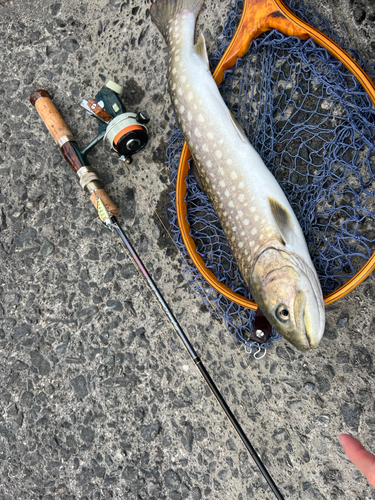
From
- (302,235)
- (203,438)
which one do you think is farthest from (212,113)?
(203,438)

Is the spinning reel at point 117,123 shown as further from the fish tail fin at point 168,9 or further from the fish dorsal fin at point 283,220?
the fish dorsal fin at point 283,220

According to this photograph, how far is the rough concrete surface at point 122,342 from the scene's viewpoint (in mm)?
2191

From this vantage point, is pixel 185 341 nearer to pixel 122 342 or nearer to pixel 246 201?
pixel 122 342

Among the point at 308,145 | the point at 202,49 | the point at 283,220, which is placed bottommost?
the point at 283,220

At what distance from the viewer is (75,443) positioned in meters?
2.65

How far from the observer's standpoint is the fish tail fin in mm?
2298

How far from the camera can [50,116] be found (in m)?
2.60

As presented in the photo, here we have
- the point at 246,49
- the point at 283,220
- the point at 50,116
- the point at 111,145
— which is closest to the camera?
the point at 283,220

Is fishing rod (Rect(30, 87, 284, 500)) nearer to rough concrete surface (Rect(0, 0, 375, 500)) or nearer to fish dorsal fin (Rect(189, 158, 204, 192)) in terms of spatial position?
rough concrete surface (Rect(0, 0, 375, 500))

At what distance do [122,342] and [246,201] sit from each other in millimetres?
1321

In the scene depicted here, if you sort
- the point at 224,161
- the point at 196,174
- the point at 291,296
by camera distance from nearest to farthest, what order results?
the point at 291,296, the point at 224,161, the point at 196,174

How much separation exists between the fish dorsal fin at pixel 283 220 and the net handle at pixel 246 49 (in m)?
0.33

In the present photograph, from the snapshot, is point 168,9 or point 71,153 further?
point 71,153

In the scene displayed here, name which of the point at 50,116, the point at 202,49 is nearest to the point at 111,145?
the point at 50,116
